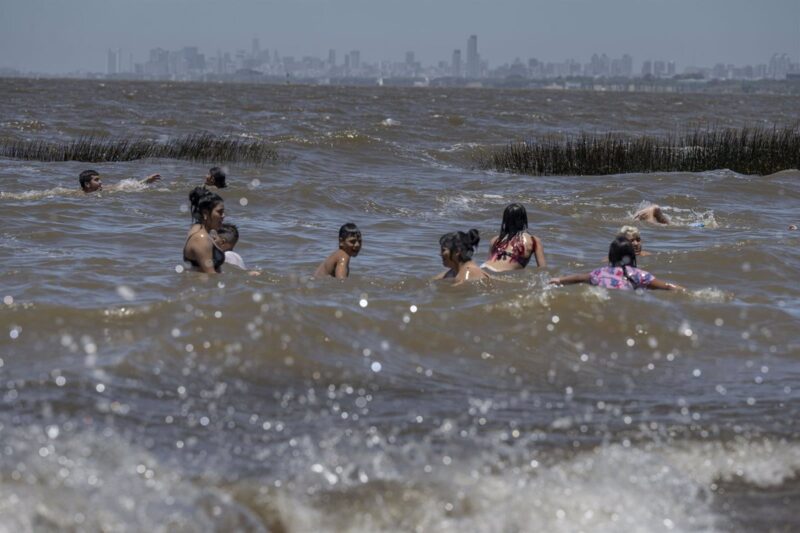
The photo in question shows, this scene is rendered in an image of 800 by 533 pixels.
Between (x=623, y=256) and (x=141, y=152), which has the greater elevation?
(x=623, y=256)

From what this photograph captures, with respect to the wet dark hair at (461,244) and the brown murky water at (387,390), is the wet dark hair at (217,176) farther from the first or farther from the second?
the wet dark hair at (461,244)

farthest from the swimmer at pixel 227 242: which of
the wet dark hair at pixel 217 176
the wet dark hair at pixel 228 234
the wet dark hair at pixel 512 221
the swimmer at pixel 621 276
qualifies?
the wet dark hair at pixel 217 176

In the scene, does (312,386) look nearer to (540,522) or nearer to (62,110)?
(540,522)

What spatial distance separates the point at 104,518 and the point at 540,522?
2147 millimetres

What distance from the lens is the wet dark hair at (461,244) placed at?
10727 mm

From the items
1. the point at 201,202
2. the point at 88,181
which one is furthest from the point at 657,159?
the point at 201,202

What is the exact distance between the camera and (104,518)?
5.63 m

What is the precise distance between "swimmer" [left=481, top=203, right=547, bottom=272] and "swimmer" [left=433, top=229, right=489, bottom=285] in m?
1.30

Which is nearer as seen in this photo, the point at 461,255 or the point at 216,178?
the point at 461,255

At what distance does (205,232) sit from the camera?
10.6 meters

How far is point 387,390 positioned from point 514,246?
480cm

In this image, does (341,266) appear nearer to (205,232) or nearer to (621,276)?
(205,232)

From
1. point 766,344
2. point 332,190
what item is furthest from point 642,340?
point 332,190

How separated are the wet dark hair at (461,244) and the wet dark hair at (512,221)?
154cm
